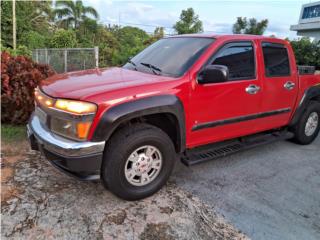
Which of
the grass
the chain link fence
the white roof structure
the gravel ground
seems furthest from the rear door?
the white roof structure

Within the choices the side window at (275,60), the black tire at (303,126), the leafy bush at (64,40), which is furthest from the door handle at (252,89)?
the leafy bush at (64,40)

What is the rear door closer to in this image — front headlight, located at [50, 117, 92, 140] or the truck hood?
the truck hood

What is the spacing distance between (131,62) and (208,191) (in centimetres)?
207

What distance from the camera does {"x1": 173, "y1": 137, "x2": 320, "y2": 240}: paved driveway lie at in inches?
114

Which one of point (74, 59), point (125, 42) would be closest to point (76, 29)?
point (125, 42)

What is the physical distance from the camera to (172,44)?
404cm

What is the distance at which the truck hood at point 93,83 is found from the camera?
2.81 m

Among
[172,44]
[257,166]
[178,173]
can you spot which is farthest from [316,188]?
[172,44]

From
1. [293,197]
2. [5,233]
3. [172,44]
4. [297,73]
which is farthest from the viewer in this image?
[297,73]

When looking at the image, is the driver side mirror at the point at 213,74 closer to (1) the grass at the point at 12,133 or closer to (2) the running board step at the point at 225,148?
(2) the running board step at the point at 225,148

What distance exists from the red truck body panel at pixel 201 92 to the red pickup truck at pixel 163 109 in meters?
0.01

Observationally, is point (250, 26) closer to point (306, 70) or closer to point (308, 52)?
point (308, 52)

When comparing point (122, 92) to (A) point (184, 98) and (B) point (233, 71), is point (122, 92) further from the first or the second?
(B) point (233, 71)

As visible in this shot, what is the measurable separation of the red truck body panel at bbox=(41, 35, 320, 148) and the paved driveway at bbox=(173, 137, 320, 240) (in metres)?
0.49
